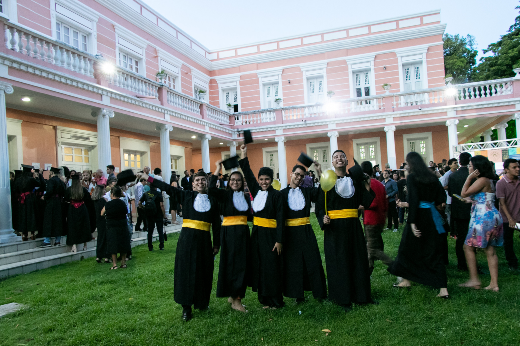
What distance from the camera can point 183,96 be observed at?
47.6 ft

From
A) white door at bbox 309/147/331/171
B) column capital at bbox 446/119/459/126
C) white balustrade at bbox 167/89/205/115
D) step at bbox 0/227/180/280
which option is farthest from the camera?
white door at bbox 309/147/331/171

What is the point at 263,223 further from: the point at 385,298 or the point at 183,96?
the point at 183,96

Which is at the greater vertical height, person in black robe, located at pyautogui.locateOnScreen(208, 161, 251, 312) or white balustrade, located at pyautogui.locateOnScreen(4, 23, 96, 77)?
white balustrade, located at pyautogui.locateOnScreen(4, 23, 96, 77)

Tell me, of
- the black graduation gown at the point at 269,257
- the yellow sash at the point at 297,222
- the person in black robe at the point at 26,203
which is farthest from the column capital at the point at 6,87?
the yellow sash at the point at 297,222

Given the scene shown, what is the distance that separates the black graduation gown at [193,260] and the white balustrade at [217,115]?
12.7 meters

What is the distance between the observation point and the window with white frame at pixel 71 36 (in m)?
12.3

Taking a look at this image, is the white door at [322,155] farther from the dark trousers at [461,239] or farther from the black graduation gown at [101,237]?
the black graduation gown at [101,237]

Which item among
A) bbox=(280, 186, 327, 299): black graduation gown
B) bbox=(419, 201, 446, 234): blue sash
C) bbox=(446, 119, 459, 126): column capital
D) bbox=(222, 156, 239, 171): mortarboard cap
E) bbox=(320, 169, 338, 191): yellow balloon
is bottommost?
bbox=(280, 186, 327, 299): black graduation gown

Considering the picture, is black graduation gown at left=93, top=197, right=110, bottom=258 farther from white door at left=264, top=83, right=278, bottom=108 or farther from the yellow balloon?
white door at left=264, top=83, right=278, bottom=108

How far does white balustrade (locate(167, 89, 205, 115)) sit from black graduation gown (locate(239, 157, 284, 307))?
1047 cm

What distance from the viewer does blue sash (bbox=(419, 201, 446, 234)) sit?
168 inches

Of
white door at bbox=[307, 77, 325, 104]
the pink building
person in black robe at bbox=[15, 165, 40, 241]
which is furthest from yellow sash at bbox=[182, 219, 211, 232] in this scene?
white door at bbox=[307, 77, 325, 104]

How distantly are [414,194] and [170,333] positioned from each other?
10.6ft

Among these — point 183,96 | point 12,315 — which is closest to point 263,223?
point 12,315
